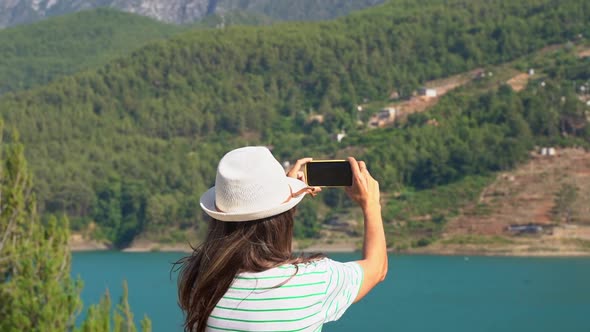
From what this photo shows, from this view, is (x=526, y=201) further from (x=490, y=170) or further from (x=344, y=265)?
(x=344, y=265)

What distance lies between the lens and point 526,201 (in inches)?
2087

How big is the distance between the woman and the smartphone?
0.30 feet

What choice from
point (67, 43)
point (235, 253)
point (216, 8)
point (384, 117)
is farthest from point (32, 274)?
point (216, 8)

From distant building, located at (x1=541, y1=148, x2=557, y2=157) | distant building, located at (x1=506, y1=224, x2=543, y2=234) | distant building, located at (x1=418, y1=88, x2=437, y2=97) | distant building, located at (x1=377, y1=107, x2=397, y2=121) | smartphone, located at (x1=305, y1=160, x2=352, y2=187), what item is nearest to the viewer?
smartphone, located at (x1=305, y1=160, x2=352, y2=187)

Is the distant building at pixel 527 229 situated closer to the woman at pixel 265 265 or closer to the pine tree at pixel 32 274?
the pine tree at pixel 32 274

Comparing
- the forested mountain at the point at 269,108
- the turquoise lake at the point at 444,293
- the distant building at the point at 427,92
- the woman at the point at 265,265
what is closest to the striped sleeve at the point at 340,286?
the woman at the point at 265,265

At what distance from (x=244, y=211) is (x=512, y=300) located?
38118mm

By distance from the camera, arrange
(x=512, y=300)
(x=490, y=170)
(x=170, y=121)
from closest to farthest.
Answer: (x=512, y=300), (x=490, y=170), (x=170, y=121)

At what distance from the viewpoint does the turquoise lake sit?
33.2 m

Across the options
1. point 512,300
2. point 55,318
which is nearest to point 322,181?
point 55,318

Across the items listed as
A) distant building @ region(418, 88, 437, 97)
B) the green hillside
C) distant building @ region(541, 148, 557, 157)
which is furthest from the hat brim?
the green hillside

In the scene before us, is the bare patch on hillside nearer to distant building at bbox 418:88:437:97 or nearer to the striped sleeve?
distant building at bbox 418:88:437:97

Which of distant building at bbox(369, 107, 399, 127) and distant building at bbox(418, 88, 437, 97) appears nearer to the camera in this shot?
distant building at bbox(369, 107, 399, 127)

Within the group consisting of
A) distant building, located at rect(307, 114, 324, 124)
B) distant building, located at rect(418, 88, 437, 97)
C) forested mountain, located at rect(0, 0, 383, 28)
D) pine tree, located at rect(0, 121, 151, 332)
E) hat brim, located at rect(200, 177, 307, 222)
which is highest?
forested mountain, located at rect(0, 0, 383, 28)
